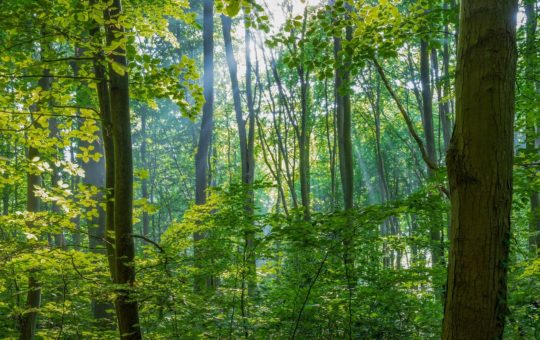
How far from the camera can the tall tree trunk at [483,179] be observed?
179 centimetres

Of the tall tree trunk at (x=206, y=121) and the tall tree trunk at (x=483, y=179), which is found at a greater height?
the tall tree trunk at (x=206, y=121)

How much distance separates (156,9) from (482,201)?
5.68 meters

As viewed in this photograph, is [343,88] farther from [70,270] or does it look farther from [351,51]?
[70,270]

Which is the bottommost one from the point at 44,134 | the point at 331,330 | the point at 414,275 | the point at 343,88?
the point at 331,330

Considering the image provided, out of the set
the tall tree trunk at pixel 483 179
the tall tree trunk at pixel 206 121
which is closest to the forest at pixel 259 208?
the tall tree trunk at pixel 483 179

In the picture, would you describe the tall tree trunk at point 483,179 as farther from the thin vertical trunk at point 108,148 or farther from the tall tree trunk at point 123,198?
the thin vertical trunk at point 108,148

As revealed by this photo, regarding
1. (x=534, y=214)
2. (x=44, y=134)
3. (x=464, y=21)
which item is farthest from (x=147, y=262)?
(x=534, y=214)

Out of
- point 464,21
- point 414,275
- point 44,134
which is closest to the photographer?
point 464,21

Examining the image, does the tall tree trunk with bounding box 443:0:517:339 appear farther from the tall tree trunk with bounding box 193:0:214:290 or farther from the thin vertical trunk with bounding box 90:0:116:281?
the tall tree trunk with bounding box 193:0:214:290

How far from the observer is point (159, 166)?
27484mm

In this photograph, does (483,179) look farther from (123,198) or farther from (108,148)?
(108,148)

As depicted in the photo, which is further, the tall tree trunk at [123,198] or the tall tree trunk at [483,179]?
the tall tree trunk at [123,198]

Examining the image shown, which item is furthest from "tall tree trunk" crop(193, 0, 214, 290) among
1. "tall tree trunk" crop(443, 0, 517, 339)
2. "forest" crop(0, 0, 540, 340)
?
"tall tree trunk" crop(443, 0, 517, 339)

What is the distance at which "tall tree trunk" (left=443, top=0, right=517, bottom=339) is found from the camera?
5.89 ft
